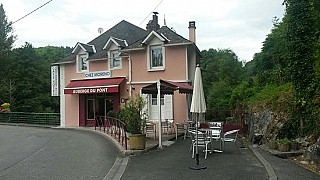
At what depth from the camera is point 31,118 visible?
32.5m

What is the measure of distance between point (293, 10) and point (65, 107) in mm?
18719

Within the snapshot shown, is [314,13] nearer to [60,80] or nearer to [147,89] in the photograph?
[147,89]

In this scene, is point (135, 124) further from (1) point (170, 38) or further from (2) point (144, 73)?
(1) point (170, 38)

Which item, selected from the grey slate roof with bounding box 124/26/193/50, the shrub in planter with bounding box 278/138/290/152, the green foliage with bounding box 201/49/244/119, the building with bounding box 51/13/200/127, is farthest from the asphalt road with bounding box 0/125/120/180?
the green foliage with bounding box 201/49/244/119

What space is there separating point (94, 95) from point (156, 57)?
21.1 feet

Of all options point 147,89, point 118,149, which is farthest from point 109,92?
point 118,149

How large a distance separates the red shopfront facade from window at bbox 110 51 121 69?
96 centimetres

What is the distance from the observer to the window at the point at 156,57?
70.9 ft

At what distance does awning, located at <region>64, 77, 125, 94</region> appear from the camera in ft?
74.6

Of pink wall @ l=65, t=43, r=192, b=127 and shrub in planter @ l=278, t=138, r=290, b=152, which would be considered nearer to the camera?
shrub in planter @ l=278, t=138, r=290, b=152

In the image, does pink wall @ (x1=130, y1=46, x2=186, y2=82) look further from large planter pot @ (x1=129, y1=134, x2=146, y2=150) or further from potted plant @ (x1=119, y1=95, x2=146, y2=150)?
large planter pot @ (x1=129, y1=134, x2=146, y2=150)

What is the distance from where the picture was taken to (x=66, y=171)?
9617 millimetres

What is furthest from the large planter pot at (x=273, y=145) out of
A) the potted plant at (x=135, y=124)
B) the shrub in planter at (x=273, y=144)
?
the potted plant at (x=135, y=124)

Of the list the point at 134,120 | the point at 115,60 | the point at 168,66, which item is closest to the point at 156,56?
the point at 168,66
